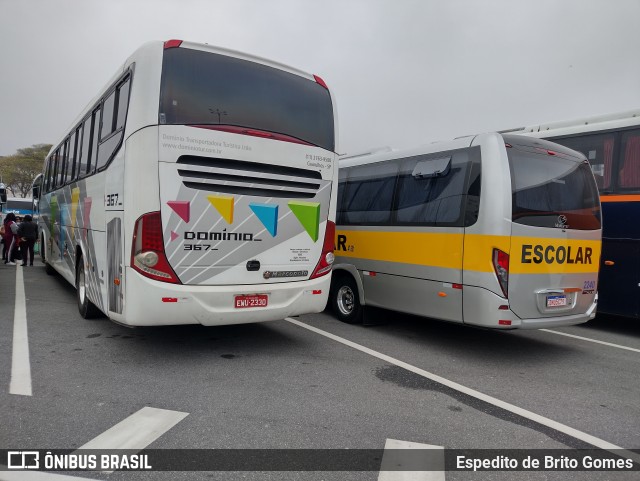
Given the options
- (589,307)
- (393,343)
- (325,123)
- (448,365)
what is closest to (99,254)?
(325,123)

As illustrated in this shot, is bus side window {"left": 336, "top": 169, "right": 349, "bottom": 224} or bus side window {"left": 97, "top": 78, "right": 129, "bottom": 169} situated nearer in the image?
bus side window {"left": 97, "top": 78, "right": 129, "bottom": 169}

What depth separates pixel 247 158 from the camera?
17.8 feet

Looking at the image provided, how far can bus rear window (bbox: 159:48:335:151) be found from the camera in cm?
507

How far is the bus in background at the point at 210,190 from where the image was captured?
16.3 ft

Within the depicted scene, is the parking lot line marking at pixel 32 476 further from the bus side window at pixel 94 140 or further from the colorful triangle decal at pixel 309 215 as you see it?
the bus side window at pixel 94 140

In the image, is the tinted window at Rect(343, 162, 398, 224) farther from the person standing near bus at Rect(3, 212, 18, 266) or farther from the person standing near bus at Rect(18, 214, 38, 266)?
the person standing near bus at Rect(3, 212, 18, 266)

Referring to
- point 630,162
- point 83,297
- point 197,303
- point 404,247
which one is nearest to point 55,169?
point 83,297

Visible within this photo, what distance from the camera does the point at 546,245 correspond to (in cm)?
586

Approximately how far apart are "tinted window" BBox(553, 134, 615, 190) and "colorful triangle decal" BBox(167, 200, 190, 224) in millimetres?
6838

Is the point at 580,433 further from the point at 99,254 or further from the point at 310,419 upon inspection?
the point at 99,254

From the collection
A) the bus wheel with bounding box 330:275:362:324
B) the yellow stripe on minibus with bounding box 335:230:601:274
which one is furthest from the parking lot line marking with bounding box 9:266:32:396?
the yellow stripe on minibus with bounding box 335:230:601:274

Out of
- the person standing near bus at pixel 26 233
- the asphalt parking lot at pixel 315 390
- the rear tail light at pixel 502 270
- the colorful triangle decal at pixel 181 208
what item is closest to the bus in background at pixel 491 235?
the rear tail light at pixel 502 270

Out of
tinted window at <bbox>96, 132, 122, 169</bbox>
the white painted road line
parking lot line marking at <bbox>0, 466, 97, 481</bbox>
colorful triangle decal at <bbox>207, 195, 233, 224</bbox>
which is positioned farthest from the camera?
tinted window at <bbox>96, 132, 122, 169</bbox>

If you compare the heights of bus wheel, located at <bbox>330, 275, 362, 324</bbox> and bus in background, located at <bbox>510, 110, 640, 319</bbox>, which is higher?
bus in background, located at <bbox>510, 110, 640, 319</bbox>
